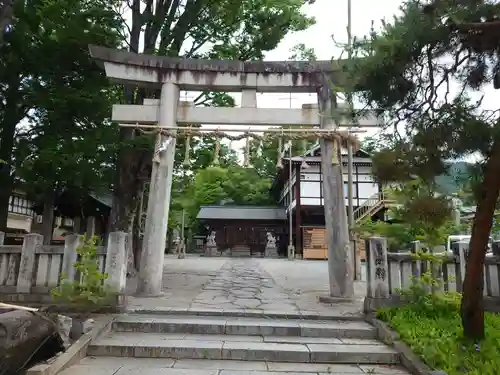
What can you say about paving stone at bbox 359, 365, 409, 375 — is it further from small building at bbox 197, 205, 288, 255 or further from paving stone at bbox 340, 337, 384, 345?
small building at bbox 197, 205, 288, 255

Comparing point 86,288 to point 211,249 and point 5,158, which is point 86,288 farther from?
point 211,249

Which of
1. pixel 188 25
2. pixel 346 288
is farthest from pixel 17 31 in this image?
pixel 346 288

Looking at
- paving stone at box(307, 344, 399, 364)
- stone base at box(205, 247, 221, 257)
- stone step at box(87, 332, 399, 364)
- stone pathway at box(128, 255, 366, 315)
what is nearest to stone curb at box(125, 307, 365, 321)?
stone pathway at box(128, 255, 366, 315)

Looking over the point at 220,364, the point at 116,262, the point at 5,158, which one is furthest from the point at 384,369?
the point at 5,158

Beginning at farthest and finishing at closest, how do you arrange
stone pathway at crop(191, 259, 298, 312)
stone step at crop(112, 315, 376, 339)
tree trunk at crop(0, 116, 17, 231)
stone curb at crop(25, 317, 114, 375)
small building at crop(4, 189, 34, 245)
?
small building at crop(4, 189, 34, 245) → tree trunk at crop(0, 116, 17, 231) → stone pathway at crop(191, 259, 298, 312) → stone step at crop(112, 315, 376, 339) → stone curb at crop(25, 317, 114, 375)

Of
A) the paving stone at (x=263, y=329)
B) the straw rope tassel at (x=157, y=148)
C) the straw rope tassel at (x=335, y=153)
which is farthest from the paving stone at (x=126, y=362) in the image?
the straw rope tassel at (x=335, y=153)

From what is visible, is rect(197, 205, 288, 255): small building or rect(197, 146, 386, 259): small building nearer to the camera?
A: rect(197, 146, 386, 259): small building

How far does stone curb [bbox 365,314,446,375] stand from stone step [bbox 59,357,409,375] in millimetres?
133

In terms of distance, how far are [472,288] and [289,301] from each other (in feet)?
12.9

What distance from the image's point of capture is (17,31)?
996 centimetres

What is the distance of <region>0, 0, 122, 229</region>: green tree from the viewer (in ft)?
31.1

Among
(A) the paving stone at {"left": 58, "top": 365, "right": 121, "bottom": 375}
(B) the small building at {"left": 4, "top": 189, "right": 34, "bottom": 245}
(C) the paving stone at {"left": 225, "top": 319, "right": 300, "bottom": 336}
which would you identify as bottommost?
(A) the paving stone at {"left": 58, "top": 365, "right": 121, "bottom": 375}

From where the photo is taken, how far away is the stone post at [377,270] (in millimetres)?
6652

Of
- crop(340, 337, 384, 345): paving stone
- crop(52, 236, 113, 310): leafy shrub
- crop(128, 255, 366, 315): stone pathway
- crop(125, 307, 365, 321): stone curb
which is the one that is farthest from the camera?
crop(128, 255, 366, 315): stone pathway
